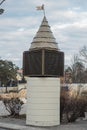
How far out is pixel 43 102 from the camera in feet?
65.9

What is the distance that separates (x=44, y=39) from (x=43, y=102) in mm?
2976

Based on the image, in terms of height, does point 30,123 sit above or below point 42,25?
below

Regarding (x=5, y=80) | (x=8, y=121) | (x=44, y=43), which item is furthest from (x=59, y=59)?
(x=5, y=80)

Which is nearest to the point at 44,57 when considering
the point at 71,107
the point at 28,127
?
the point at 71,107

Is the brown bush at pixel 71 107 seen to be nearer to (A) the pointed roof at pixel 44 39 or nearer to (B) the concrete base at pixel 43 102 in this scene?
(B) the concrete base at pixel 43 102

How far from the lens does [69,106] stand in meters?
21.3

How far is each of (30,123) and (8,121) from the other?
7.98ft

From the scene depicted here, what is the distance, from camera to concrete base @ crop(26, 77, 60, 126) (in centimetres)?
2009

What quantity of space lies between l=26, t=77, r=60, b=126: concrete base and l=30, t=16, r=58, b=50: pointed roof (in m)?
1.55

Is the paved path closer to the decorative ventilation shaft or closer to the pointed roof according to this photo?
the decorative ventilation shaft

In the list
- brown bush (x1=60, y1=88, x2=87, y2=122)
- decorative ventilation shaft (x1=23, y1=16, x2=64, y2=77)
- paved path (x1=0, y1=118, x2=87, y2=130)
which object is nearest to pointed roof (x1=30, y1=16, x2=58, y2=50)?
decorative ventilation shaft (x1=23, y1=16, x2=64, y2=77)

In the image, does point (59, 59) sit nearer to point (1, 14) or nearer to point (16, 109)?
point (1, 14)

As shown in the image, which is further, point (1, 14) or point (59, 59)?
point (59, 59)

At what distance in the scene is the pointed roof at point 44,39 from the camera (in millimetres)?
20688
